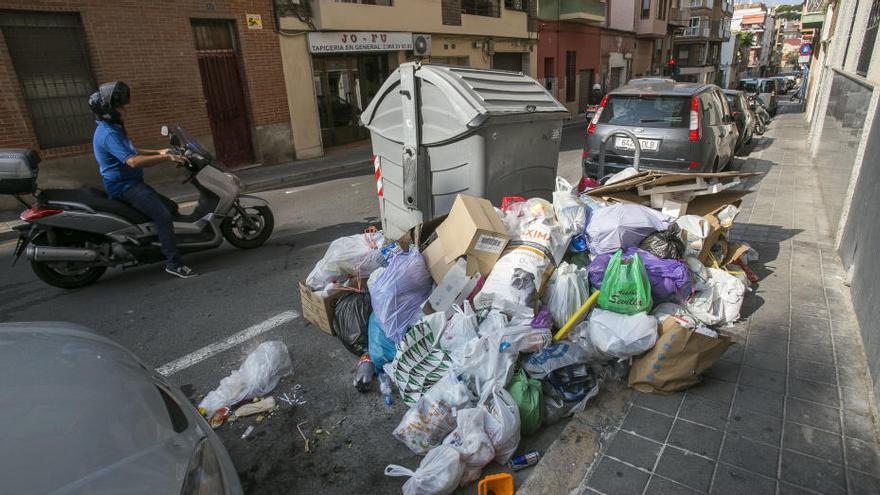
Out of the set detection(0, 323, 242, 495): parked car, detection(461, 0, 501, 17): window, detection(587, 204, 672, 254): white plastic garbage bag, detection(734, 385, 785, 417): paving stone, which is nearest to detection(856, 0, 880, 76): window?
detection(587, 204, 672, 254): white plastic garbage bag

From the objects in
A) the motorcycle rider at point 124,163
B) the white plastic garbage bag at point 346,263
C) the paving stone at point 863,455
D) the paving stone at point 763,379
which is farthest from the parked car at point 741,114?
the motorcycle rider at point 124,163

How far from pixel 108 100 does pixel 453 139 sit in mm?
3025

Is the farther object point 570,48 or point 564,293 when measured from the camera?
point 570,48

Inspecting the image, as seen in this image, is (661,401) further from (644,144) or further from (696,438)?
(644,144)

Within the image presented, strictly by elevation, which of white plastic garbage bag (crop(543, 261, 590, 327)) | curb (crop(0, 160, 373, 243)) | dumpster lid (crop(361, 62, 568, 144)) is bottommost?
curb (crop(0, 160, 373, 243))

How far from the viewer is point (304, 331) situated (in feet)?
12.5

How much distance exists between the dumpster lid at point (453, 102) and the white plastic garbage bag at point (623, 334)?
1.84 meters

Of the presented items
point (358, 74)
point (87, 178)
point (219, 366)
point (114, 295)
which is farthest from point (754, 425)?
point (358, 74)

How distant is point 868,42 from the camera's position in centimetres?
645

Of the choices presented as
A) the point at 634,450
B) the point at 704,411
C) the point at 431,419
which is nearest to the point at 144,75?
the point at 431,419

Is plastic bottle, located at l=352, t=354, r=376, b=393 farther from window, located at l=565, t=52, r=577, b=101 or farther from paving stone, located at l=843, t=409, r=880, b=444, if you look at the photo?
window, located at l=565, t=52, r=577, b=101

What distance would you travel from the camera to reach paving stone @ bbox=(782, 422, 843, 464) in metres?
2.32

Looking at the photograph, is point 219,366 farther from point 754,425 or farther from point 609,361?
point 754,425

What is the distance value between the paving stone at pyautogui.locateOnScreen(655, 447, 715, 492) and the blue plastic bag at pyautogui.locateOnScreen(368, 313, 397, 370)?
1628mm
